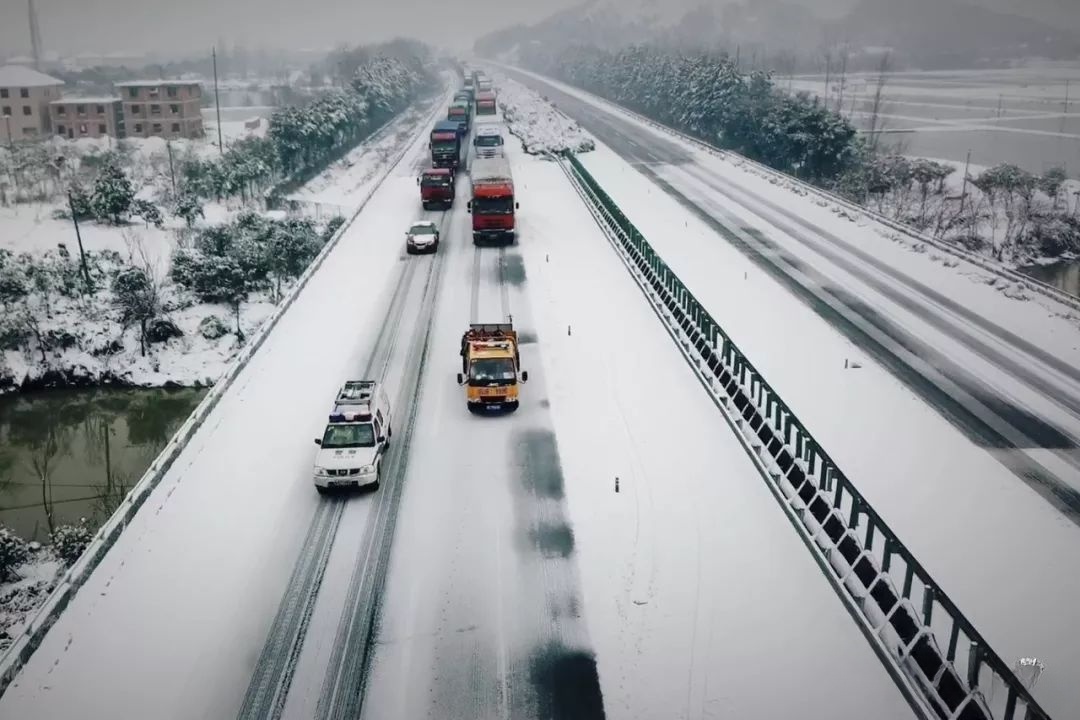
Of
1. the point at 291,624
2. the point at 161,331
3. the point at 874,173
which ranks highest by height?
the point at 874,173

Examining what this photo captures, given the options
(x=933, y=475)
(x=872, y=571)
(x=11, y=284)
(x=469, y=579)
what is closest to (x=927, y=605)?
(x=872, y=571)

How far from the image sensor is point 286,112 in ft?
263

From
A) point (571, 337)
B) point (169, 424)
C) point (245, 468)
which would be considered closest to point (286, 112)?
point (169, 424)

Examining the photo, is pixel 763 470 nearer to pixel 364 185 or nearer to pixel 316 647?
pixel 316 647

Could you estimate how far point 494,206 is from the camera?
44594 mm

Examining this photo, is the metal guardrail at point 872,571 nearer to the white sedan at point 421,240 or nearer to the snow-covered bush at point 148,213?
the white sedan at point 421,240

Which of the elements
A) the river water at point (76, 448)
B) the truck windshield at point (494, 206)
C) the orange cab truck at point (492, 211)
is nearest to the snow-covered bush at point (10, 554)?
the river water at point (76, 448)

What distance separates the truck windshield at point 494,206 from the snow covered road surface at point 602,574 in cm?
1724

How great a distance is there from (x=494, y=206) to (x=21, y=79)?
82.7 meters

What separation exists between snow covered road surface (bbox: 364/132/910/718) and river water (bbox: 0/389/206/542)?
1306 cm

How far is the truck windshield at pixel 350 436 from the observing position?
70.4ft

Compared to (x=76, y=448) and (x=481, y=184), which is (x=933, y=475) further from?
(x=76, y=448)

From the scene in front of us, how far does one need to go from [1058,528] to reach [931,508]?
282 cm

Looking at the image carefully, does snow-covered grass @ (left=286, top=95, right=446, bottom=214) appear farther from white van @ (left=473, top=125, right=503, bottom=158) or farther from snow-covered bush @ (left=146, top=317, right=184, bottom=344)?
snow-covered bush @ (left=146, top=317, right=184, bottom=344)
